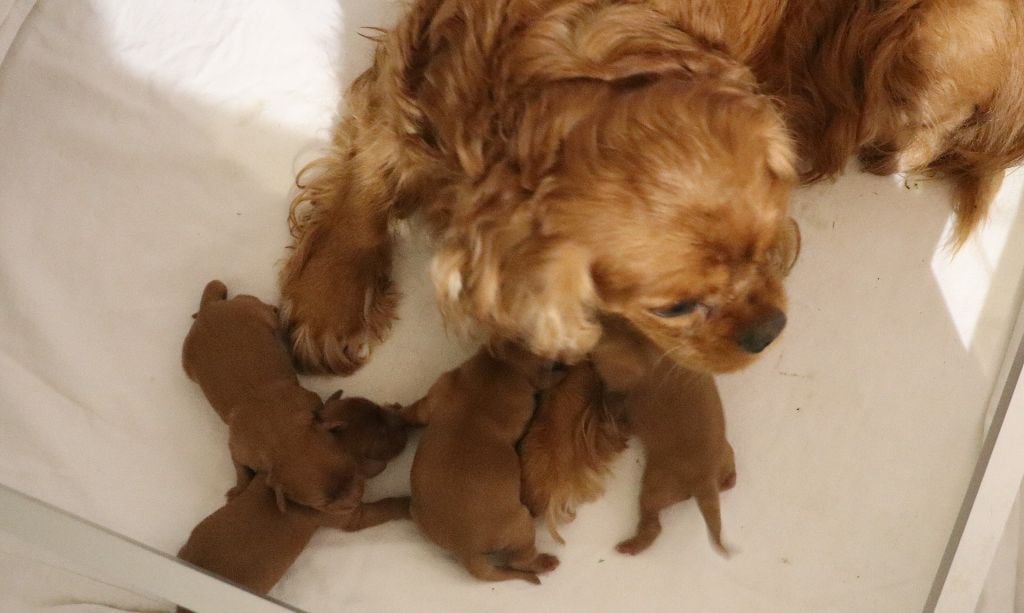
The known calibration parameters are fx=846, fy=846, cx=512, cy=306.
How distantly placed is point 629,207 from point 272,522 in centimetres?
95

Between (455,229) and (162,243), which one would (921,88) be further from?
(162,243)

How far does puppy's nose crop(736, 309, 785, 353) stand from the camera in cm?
151

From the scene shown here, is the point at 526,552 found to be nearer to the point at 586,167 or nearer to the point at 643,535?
the point at 643,535

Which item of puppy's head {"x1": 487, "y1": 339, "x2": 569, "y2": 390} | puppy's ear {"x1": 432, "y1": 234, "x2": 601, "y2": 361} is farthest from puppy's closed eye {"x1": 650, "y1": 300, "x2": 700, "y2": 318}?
puppy's head {"x1": 487, "y1": 339, "x2": 569, "y2": 390}

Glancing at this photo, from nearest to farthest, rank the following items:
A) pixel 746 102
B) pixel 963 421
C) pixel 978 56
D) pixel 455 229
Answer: pixel 746 102
pixel 455 229
pixel 978 56
pixel 963 421

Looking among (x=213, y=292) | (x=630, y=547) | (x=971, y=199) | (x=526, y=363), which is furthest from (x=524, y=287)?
(x=971, y=199)

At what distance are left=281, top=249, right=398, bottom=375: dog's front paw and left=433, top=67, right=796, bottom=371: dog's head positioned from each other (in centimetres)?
47

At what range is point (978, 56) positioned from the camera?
70.3 inches

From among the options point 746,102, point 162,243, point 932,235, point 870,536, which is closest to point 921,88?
point 932,235

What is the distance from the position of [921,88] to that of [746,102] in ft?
2.44

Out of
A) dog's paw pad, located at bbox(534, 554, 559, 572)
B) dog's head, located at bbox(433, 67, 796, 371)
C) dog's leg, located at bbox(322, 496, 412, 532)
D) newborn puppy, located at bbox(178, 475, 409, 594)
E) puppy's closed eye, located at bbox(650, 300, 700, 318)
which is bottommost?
dog's paw pad, located at bbox(534, 554, 559, 572)

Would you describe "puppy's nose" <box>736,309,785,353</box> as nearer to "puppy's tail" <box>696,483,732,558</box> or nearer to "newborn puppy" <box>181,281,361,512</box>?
"puppy's tail" <box>696,483,732,558</box>

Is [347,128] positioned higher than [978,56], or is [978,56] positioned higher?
[978,56]

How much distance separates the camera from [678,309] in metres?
1.44
